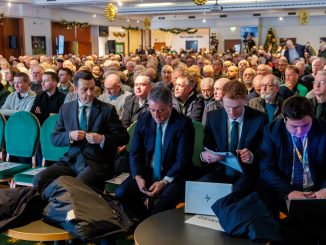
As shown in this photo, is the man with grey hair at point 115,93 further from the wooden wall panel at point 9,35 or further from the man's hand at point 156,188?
the wooden wall panel at point 9,35

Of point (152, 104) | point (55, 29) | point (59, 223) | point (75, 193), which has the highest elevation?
point (55, 29)

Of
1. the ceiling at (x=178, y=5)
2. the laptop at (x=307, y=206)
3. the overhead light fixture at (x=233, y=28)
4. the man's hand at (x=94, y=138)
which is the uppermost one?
the ceiling at (x=178, y=5)

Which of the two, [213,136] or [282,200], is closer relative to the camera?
[282,200]

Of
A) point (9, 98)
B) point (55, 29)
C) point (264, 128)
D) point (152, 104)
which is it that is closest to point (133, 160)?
point (152, 104)

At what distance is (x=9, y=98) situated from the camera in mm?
5129

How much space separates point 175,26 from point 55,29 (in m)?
8.55

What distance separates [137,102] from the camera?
468 centimetres

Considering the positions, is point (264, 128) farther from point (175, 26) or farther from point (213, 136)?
point (175, 26)

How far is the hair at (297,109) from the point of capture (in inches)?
100

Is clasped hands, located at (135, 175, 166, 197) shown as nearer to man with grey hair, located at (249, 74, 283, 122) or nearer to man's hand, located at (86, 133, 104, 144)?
man's hand, located at (86, 133, 104, 144)

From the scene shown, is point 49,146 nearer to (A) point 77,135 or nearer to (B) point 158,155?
(A) point 77,135

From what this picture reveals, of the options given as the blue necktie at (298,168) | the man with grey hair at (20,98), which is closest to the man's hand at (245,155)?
the blue necktie at (298,168)

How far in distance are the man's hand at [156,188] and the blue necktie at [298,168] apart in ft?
3.08

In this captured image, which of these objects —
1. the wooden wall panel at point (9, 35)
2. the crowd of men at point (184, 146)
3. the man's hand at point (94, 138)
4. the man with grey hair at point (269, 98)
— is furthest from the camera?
the wooden wall panel at point (9, 35)
